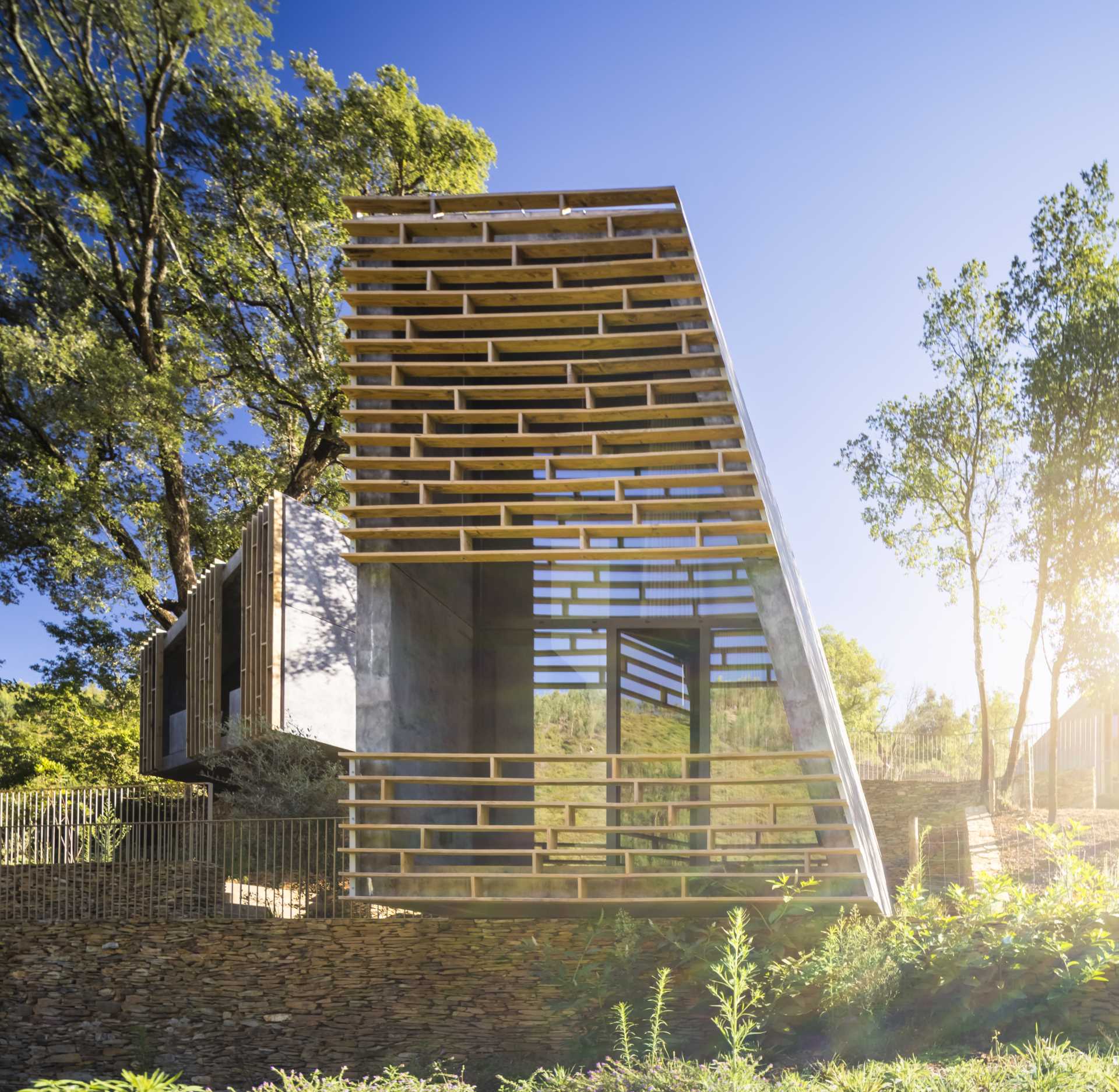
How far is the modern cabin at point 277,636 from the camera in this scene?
1374cm

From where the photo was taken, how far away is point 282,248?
784 inches

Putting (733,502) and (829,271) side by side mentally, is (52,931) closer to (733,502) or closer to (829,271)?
(733,502)

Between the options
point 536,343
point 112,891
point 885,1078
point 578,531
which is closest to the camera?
point 885,1078

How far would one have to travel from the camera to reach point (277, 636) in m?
13.6

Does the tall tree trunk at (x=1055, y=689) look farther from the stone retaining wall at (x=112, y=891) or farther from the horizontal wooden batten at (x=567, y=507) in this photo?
the stone retaining wall at (x=112, y=891)

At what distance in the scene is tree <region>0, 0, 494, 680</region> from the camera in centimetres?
1791

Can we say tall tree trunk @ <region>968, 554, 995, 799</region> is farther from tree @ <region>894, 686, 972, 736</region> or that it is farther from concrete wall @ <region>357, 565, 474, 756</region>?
tree @ <region>894, 686, 972, 736</region>

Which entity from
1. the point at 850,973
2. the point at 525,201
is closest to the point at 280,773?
the point at 850,973

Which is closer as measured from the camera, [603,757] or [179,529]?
[603,757]

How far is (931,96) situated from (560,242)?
840cm

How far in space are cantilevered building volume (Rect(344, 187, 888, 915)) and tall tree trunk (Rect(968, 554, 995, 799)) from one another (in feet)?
28.8

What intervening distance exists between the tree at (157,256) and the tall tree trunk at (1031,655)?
1395 centimetres

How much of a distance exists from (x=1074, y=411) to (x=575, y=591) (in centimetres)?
1155

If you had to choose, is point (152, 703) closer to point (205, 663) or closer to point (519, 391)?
point (205, 663)
